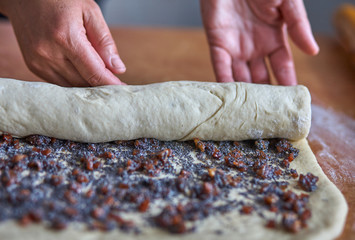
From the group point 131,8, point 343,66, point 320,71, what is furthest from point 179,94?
point 131,8

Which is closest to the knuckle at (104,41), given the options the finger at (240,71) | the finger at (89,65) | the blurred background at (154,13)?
the finger at (89,65)

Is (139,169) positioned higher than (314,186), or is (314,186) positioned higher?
(139,169)

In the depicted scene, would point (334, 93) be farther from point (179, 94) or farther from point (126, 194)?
point (126, 194)

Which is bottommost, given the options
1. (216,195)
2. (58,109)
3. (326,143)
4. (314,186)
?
(326,143)

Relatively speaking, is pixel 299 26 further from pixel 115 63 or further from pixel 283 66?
pixel 115 63

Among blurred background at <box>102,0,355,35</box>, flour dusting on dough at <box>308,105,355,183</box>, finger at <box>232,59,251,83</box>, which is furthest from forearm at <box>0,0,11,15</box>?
blurred background at <box>102,0,355,35</box>

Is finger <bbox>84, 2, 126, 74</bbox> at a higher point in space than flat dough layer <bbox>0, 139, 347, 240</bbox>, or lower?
higher

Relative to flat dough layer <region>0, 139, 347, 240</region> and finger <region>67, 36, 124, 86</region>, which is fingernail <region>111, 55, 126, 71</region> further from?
flat dough layer <region>0, 139, 347, 240</region>
